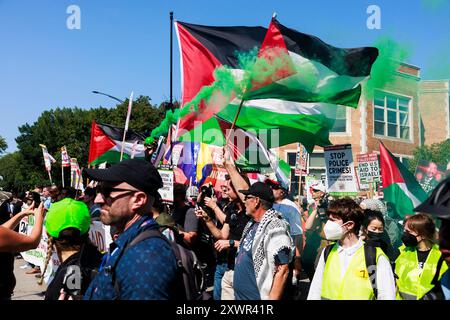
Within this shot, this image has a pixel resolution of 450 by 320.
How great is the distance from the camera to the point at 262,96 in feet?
25.1

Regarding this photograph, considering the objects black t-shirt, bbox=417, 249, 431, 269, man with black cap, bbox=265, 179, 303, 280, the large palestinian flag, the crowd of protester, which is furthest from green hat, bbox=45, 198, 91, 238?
the large palestinian flag

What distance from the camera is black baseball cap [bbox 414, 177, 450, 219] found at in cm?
210

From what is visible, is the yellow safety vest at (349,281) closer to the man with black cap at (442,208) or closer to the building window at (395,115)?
the man with black cap at (442,208)

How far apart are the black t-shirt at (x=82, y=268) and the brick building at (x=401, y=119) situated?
6.83 metres

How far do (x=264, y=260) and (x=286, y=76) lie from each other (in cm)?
427

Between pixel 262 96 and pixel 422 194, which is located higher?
pixel 262 96

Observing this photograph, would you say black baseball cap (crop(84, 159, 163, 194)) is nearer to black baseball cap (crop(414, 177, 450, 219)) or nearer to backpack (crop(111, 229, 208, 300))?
backpack (crop(111, 229, 208, 300))

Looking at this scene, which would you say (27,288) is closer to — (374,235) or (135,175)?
(374,235)

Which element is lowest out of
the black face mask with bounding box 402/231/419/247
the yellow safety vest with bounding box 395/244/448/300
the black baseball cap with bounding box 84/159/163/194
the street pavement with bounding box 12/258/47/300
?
the street pavement with bounding box 12/258/47/300

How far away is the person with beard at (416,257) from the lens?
4.10m

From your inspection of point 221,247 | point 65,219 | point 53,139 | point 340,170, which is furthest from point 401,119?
point 53,139
